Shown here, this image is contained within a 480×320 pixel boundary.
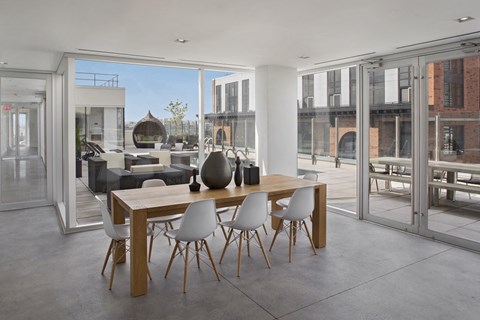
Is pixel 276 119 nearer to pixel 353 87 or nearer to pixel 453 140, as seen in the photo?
pixel 353 87

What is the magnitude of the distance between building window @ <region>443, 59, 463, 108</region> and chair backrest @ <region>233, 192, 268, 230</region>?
2633 millimetres

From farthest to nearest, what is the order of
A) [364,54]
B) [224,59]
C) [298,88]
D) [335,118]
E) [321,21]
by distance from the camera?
[298,88], [335,118], [224,59], [364,54], [321,21]

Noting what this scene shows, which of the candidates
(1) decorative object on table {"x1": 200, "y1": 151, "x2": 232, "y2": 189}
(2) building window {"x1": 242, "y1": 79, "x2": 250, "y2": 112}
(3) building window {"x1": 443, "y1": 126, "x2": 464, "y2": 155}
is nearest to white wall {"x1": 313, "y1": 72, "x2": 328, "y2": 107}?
(2) building window {"x1": 242, "y1": 79, "x2": 250, "y2": 112}

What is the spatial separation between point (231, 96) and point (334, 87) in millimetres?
1778

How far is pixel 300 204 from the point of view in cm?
395

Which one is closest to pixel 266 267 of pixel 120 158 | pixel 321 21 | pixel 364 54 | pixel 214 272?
pixel 214 272

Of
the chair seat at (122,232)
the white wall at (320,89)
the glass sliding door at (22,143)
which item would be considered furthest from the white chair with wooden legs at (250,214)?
the glass sliding door at (22,143)

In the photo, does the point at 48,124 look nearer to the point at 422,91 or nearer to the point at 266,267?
the point at 266,267

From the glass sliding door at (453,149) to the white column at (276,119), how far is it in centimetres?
224

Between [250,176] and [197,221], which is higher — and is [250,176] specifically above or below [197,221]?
above

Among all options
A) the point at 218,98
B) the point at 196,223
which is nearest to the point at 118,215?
the point at 196,223

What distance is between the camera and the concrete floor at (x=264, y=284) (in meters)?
2.81

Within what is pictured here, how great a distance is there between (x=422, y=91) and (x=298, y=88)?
2.33 metres

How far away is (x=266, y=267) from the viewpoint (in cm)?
371
